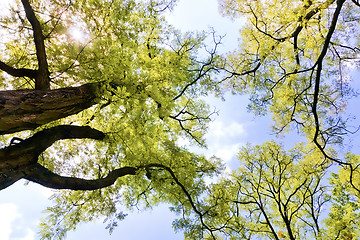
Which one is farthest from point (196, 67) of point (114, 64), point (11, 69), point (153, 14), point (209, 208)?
point (11, 69)

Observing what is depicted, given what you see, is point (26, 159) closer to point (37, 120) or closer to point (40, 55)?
point (37, 120)

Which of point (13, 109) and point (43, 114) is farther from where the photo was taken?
point (43, 114)

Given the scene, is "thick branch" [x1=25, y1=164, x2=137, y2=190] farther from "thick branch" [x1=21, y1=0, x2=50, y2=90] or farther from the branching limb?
the branching limb

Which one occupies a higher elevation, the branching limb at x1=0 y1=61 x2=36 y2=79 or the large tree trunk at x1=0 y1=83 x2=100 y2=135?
the branching limb at x1=0 y1=61 x2=36 y2=79

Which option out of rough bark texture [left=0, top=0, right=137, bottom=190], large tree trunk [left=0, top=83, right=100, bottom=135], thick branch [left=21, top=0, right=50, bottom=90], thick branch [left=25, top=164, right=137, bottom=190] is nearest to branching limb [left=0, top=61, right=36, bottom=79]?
rough bark texture [left=0, top=0, right=137, bottom=190]

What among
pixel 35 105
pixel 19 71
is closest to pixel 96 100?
pixel 35 105

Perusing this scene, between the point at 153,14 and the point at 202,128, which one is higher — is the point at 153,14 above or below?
above

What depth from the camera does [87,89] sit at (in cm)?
421

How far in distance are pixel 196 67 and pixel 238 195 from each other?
4956 mm

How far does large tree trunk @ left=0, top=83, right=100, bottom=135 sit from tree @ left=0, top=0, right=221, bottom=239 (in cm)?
1

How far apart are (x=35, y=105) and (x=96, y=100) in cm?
93

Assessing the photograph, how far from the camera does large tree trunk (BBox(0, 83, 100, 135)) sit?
9.89 ft

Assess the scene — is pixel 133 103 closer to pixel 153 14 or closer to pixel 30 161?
pixel 30 161

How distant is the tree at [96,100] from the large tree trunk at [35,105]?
0.04 feet
